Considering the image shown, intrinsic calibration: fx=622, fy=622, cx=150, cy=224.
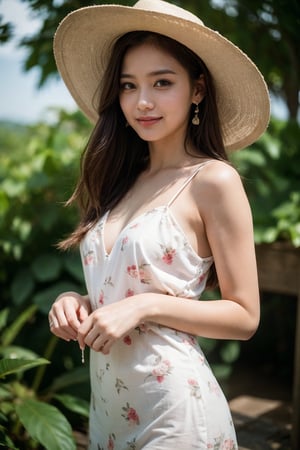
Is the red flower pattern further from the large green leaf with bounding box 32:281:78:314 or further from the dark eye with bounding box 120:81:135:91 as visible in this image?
the large green leaf with bounding box 32:281:78:314

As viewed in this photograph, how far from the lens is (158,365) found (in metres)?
1.58

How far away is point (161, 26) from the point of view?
1.65 metres

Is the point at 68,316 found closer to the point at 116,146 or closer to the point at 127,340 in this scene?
the point at 127,340

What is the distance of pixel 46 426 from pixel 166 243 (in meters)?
0.93

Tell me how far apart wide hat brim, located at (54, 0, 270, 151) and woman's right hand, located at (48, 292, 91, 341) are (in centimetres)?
70

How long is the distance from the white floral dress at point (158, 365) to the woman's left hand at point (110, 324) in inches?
4.5

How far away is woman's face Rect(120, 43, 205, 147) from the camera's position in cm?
169

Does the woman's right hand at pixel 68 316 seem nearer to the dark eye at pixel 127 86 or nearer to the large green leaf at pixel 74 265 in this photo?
the dark eye at pixel 127 86

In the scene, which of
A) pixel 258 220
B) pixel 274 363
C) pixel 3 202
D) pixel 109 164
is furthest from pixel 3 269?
pixel 274 363

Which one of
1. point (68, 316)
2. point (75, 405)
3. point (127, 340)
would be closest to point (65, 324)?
point (68, 316)

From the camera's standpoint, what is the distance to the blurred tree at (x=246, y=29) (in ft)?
8.33

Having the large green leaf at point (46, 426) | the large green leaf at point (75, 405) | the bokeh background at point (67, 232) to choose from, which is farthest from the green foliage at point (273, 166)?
the large green leaf at point (46, 426)

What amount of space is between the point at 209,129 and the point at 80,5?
4.04ft

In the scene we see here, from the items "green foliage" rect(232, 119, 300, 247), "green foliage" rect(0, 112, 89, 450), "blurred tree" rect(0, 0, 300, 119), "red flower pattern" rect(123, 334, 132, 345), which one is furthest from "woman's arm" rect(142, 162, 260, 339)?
"green foliage" rect(232, 119, 300, 247)
